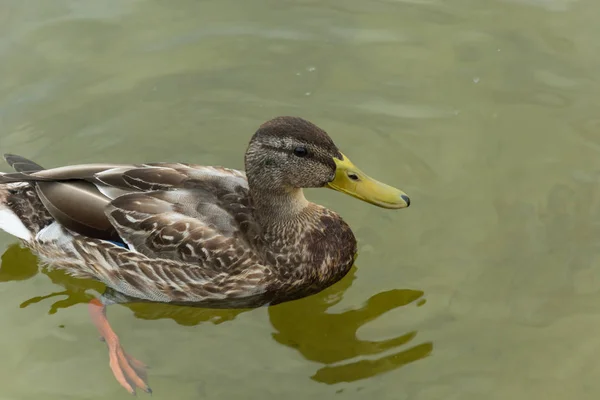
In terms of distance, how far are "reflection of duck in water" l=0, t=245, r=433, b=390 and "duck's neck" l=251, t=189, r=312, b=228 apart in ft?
2.30

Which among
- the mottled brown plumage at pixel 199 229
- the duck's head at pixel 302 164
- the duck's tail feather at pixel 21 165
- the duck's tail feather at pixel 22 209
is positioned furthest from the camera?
the duck's tail feather at pixel 21 165

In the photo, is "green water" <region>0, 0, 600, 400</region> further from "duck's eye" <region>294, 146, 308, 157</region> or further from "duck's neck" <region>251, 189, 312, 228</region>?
"duck's eye" <region>294, 146, 308, 157</region>

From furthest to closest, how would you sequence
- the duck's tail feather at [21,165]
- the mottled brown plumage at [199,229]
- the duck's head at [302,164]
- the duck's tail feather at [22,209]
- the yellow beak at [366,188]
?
the duck's tail feather at [21,165] < the duck's tail feather at [22,209] < the mottled brown plumage at [199,229] < the yellow beak at [366,188] < the duck's head at [302,164]

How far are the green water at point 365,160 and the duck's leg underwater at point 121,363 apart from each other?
0.11 m

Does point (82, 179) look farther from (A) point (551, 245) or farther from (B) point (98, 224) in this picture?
(A) point (551, 245)

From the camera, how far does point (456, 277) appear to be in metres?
6.46

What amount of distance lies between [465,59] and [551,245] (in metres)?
2.55

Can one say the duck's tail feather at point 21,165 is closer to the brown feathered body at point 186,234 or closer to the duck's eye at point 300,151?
the brown feathered body at point 186,234

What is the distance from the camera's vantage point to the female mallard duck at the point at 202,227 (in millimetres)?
5906

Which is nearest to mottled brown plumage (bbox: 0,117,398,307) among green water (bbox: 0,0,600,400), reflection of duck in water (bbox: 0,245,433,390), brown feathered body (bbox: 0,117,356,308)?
brown feathered body (bbox: 0,117,356,308)

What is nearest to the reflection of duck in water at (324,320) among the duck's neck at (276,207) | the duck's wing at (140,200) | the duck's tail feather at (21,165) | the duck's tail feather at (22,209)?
the duck's tail feather at (22,209)

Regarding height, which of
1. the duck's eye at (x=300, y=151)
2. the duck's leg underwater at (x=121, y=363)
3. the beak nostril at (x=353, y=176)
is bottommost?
the duck's leg underwater at (x=121, y=363)

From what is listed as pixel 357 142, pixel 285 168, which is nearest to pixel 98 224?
pixel 285 168

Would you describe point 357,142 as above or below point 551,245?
above
